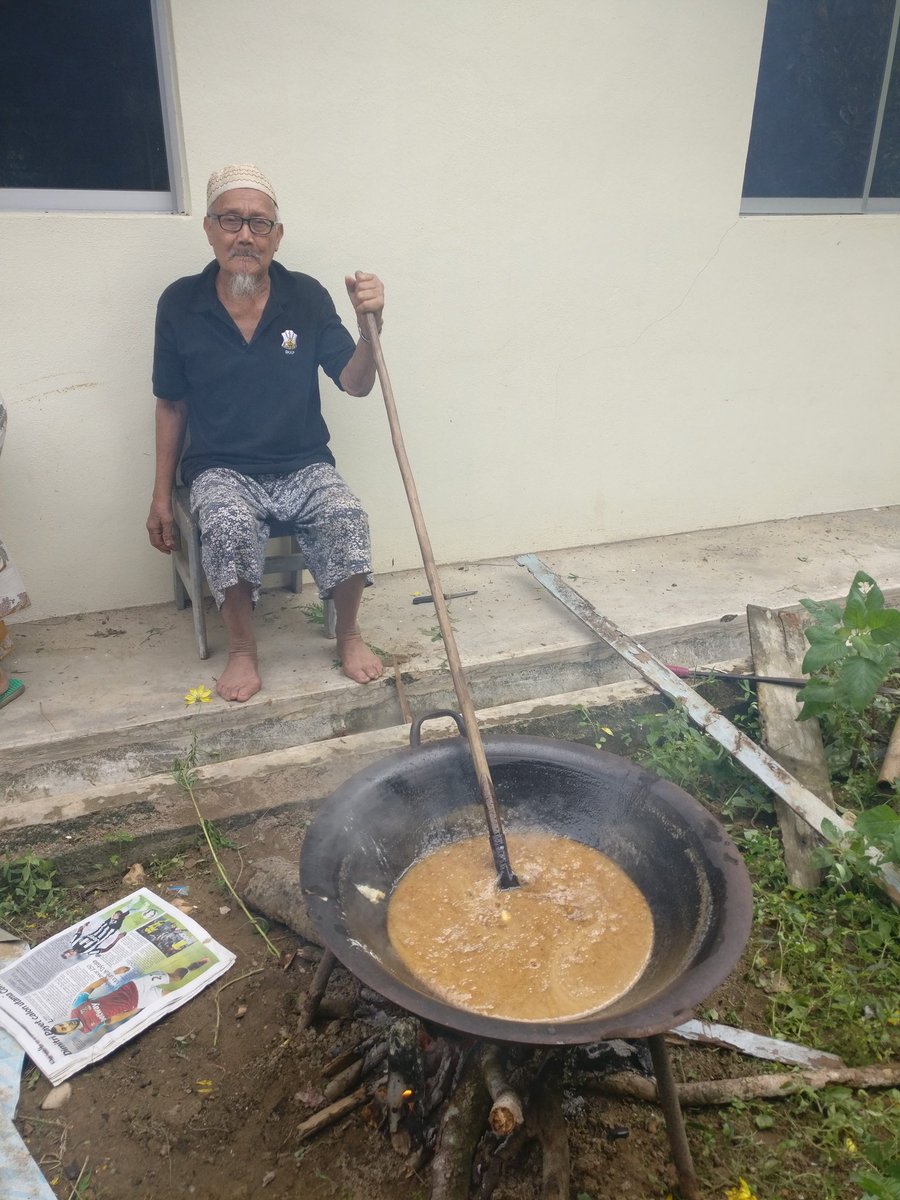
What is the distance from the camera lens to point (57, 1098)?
2184mm

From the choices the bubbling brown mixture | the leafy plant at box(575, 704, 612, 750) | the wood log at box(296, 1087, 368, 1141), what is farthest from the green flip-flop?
the leafy plant at box(575, 704, 612, 750)

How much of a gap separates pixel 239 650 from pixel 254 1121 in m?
1.70

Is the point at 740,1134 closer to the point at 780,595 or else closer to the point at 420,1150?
the point at 420,1150

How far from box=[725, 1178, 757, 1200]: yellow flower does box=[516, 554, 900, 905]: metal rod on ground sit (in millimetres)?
1054

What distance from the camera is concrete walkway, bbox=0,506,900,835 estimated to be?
10.3 feet

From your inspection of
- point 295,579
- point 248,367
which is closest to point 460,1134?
point 295,579

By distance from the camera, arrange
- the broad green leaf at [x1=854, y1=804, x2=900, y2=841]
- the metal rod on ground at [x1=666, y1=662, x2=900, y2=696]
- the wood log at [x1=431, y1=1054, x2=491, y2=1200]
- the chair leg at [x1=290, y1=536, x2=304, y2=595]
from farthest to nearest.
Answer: the chair leg at [x1=290, y1=536, x2=304, y2=595]
the metal rod on ground at [x1=666, y1=662, x2=900, y2=696]
the broad green leaf at [x1=854, y1=804, x2=900, y2=841]
the wood log at [x1=431, y1=1054, x2=491, y2=1200]

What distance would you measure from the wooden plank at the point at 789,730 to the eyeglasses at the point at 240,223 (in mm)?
2540

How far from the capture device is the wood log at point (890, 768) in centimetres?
322

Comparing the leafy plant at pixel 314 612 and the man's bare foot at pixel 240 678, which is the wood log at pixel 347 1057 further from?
the leafy plant at pixel 314 612

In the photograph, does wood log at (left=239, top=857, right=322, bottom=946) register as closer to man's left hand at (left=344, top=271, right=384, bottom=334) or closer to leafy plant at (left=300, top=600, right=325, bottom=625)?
leafy plant at (left=300, top=600, right=325, bottom=625)

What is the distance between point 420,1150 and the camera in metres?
2.02

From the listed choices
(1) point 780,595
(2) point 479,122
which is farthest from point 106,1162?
(2) point 479,122

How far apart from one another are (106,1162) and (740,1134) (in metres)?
1.51
